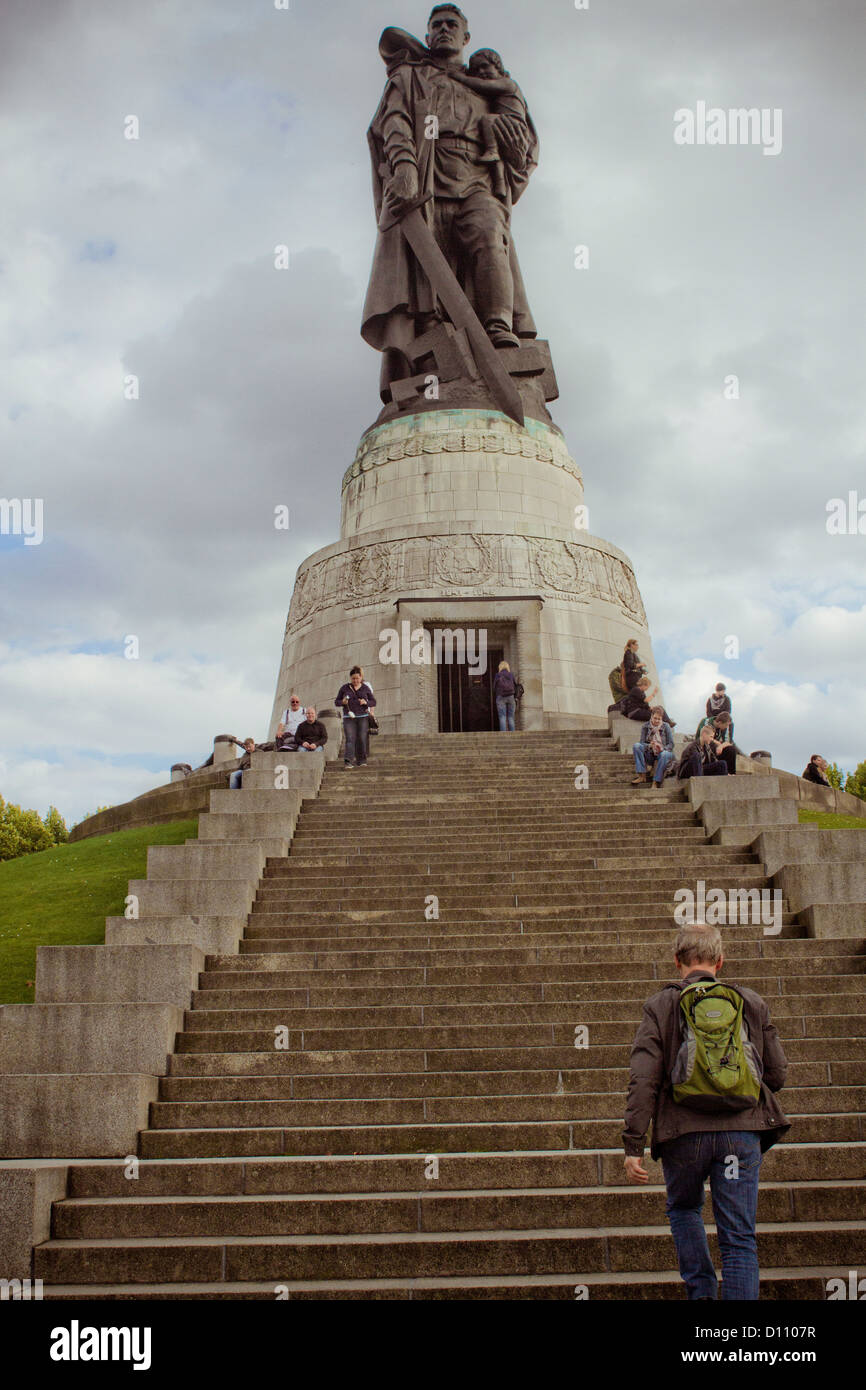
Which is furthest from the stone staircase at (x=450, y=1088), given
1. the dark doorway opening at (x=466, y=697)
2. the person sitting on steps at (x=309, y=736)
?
the dark doorway opening at (x=466, y=697)

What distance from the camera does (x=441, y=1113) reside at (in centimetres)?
845

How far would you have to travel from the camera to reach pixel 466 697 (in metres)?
26.9

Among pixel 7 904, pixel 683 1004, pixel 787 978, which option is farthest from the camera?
pixel 7 904

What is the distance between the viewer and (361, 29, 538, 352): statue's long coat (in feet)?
97.5

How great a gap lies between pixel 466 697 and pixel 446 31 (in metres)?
16.9

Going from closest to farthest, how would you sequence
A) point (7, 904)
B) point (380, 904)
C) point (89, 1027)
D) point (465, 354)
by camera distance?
1. point (89, 1027)
2. point (380, 904)
3. point (7, 904)
4. point (465, 354)

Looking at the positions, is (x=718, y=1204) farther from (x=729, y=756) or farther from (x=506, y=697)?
(x=506, y=697)

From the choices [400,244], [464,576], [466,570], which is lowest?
[464,576]

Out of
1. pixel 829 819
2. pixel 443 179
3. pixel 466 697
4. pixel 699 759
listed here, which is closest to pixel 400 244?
pixel 443 179

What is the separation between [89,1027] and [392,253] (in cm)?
2445

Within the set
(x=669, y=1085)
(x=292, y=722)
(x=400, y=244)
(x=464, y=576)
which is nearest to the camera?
(x=669, y=1085)
